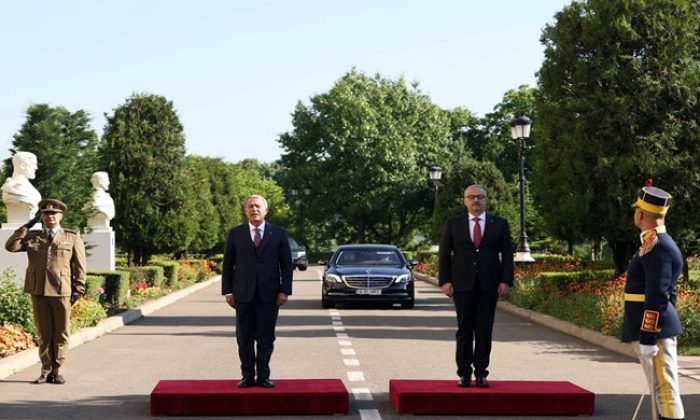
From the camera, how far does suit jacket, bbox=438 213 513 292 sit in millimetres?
10805

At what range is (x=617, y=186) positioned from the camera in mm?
23000

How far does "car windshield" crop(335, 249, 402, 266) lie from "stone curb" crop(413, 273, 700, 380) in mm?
2727

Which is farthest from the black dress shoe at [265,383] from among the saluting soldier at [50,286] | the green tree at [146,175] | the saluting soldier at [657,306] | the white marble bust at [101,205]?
the green tree at [146,175]

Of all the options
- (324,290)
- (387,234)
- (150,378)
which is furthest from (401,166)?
(150,378)

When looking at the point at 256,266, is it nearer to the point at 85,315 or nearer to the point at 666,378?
the point at 666,378

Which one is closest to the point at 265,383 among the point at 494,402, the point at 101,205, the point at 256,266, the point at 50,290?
the point at 256,266

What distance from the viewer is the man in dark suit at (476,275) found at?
35.4 feet

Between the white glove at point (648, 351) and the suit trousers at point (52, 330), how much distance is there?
6487mm

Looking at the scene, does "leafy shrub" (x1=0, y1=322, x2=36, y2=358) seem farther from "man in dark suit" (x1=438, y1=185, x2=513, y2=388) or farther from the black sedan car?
the black sedan car

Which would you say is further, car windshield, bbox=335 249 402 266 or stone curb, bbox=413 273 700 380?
car windshield, bbox=335 249 402 266

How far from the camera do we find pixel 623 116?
23.0 m

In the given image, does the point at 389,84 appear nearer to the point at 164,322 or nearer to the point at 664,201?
the point at 164,322

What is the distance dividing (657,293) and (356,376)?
5549mm

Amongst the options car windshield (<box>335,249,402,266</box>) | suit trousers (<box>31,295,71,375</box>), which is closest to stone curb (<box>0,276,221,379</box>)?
suit trousers (<box>31,295,71,375</box>)
